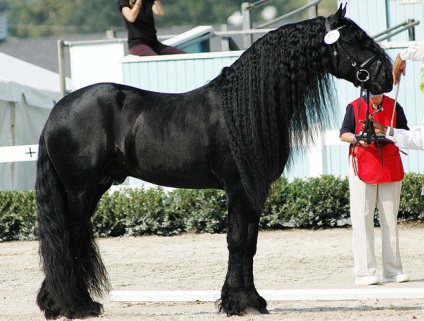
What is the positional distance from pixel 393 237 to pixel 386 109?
1.11 metres

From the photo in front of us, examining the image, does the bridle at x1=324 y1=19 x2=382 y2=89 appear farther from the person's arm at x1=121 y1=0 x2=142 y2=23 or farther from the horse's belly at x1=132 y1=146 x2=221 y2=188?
the person's arm at x1=121 y1=0 x2=142 y2=23

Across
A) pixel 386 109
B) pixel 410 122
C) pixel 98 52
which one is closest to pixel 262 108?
pixel 386 109

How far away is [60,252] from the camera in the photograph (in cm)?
620

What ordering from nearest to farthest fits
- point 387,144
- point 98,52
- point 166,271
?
point 387,144
point 166,271
point 98,52

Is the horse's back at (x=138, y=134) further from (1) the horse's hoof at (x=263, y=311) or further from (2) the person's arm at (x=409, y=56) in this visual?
(2) the person's arm at (x=409, y=56)

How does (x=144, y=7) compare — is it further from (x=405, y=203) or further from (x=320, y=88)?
(x=320, y=88)

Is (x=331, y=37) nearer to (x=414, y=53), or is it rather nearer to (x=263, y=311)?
(x=414, y=53)

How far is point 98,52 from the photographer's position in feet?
47.6

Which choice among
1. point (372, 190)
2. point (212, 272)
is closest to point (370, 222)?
point (372, 190)

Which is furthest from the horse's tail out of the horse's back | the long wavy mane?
the long wavy mane

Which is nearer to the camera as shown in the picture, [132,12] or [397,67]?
[397,67]

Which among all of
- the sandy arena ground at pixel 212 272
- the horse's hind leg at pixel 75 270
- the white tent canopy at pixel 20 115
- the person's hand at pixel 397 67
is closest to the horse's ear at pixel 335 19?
the person's hand at pixel 397 67

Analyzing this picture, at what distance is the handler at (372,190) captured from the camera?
735 cm

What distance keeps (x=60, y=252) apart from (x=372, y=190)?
279 cm
